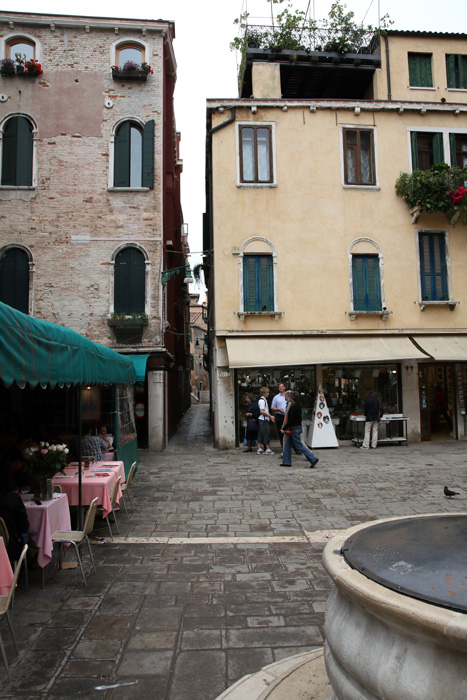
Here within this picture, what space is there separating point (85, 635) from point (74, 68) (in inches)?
667

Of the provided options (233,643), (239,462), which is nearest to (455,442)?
(239,462)

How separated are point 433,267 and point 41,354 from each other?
1393 centimetres

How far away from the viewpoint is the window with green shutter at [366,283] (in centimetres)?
1520

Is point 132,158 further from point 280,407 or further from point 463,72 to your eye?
point 463,72

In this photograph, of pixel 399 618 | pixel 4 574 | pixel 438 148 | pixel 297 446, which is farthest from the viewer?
pixel 438 148

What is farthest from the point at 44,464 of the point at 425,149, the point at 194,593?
the point at 425,149

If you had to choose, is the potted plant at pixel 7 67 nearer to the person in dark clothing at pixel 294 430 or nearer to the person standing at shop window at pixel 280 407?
the person standing at shop window at pixel 280 407

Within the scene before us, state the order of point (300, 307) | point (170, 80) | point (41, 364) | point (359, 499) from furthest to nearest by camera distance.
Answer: point (170, 80)
point (300, 307)
point (359, 499)
point (41, 364)

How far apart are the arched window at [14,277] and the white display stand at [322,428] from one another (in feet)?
30.6

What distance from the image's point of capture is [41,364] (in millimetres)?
4672

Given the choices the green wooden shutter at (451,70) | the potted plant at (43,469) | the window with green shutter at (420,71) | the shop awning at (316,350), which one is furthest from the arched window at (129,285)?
the green wooden shutter at (451,70)

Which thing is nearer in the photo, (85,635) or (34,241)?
(85,635)

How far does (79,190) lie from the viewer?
50.2 feet

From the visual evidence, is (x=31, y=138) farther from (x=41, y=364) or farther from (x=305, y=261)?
(x=41, y=364)
